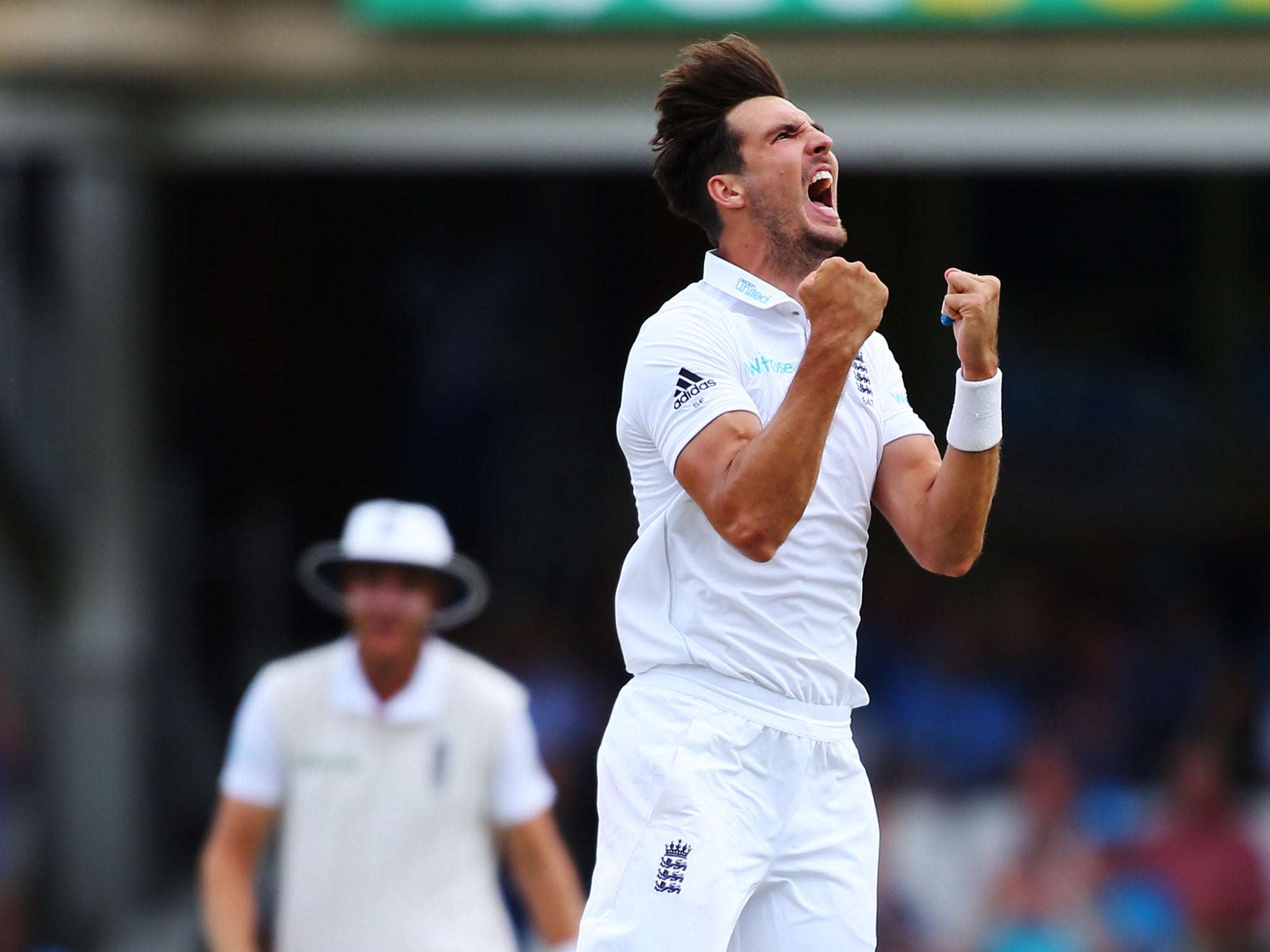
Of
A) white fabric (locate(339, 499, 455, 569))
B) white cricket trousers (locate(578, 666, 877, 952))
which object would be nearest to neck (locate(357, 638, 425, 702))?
white fabric (locate(339, 499, 455, 569))

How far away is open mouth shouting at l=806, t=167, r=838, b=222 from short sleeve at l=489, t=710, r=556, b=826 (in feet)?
6.12

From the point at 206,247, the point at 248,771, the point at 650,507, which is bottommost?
the point at 248,771

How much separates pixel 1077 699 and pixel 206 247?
20.8 feet

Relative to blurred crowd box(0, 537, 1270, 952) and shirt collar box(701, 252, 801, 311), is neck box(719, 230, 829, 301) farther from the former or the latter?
blurred crowd box(0, 537, 1270, 952)

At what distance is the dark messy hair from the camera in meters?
3.26

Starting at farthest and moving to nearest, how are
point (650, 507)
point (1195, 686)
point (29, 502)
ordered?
1. point (1195, 686)
2. point (29, 502)
3. point (650, 507)

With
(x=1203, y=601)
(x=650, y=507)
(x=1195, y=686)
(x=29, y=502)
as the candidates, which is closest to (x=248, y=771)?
(x=650, y=507)

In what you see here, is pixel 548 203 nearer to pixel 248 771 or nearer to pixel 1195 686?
pixel 1195 686

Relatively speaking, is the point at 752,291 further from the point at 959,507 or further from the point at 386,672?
the point at 386,672

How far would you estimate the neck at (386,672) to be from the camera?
15.2ft

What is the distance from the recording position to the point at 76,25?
8.20 metres

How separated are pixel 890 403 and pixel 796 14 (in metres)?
5.22

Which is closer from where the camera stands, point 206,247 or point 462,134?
point 462,134

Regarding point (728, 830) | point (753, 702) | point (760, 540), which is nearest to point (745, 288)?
point (760, 540)
